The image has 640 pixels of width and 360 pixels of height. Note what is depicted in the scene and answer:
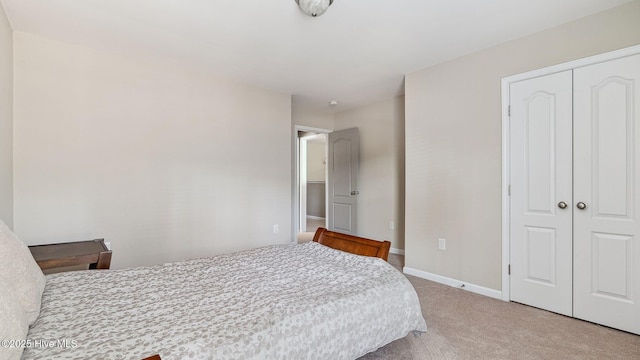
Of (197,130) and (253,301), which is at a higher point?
(197,130)

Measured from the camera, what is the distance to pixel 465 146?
299 centimetres

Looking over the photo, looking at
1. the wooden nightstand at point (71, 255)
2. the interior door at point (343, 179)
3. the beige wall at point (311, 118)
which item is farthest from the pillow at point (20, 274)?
the interior door at point (343, 179)

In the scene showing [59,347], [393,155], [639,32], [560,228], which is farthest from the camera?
[393,155]

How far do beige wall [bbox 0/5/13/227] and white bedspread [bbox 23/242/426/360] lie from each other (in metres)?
1.30

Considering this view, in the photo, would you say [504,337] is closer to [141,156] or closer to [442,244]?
[442,244]

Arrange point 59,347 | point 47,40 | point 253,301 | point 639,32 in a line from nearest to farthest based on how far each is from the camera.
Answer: point 59,347, point 253,301, point 639,32, point 47,40

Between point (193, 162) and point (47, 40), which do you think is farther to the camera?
point (193, 162)

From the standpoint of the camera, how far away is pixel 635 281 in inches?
82.2

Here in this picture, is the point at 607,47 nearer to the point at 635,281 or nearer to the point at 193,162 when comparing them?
the point at 635,281

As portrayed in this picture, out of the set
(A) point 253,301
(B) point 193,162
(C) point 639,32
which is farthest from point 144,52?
(C) point 639,32

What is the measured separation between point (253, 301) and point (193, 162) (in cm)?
255

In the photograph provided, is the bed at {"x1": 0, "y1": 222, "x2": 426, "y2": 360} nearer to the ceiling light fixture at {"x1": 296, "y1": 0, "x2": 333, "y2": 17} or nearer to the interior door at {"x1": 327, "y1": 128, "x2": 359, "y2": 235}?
the ceiling light fixture at {"x1": 296, "y1": 0, "x2": 333, "y2": 17}

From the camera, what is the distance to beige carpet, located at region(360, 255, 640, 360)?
1844mm

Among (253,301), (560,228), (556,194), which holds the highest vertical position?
(556,194)
